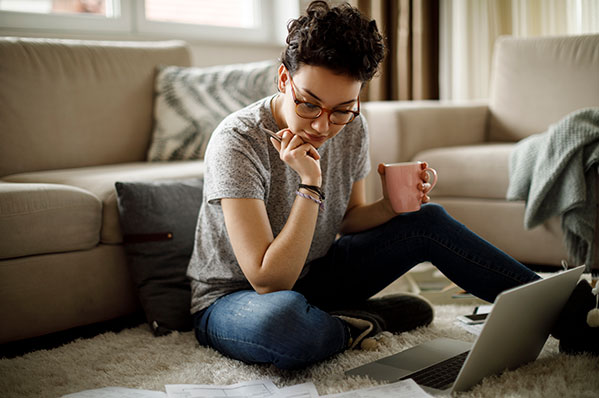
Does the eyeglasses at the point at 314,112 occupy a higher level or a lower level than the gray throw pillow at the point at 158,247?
higher

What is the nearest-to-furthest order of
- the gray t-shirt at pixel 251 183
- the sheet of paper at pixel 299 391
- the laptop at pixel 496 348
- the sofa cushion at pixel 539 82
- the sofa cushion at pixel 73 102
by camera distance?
the laptop at pixel 496 348 < the sheet of paper at pixel 299 391 < the gray t-shirt at pixel 251 183 < the sofa cushion at pixel 73 102 < the sofa cushion at pixel 539 82

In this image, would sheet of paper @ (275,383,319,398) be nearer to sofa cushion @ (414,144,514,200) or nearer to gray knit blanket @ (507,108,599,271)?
gray knit blanket @ (507,108,599,271)

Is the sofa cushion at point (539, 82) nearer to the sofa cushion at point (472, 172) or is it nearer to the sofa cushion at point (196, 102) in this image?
the sofa cushion at point (472, 172)

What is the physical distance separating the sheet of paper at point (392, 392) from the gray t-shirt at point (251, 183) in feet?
1.27

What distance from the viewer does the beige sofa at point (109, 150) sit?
62.1 inches

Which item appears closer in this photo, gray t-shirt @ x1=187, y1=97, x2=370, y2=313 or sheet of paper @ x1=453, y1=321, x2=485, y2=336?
gray t-shirt @ x1=187, y1=97, x2=370, y2=313

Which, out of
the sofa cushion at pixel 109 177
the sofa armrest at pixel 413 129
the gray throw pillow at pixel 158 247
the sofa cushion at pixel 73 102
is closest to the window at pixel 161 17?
the sofa cushion at pixel 73 102

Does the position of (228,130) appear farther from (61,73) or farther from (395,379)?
(61,73)

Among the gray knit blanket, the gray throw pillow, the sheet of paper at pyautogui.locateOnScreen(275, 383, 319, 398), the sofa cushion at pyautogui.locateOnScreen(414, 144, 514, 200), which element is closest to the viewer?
the sheet of paper at pyautogui.locateOnScreen(275, 383, 319, 398)

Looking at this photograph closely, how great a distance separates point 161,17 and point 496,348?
286 centimetres

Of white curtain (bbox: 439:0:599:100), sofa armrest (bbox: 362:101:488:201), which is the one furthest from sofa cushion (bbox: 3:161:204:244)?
white curtain (bbox: 439:0:599:100)

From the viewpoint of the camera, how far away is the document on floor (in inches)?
45.6

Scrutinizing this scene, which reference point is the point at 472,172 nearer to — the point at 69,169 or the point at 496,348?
the point at 496,348

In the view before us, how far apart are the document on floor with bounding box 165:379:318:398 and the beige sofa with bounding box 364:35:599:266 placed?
133cm
